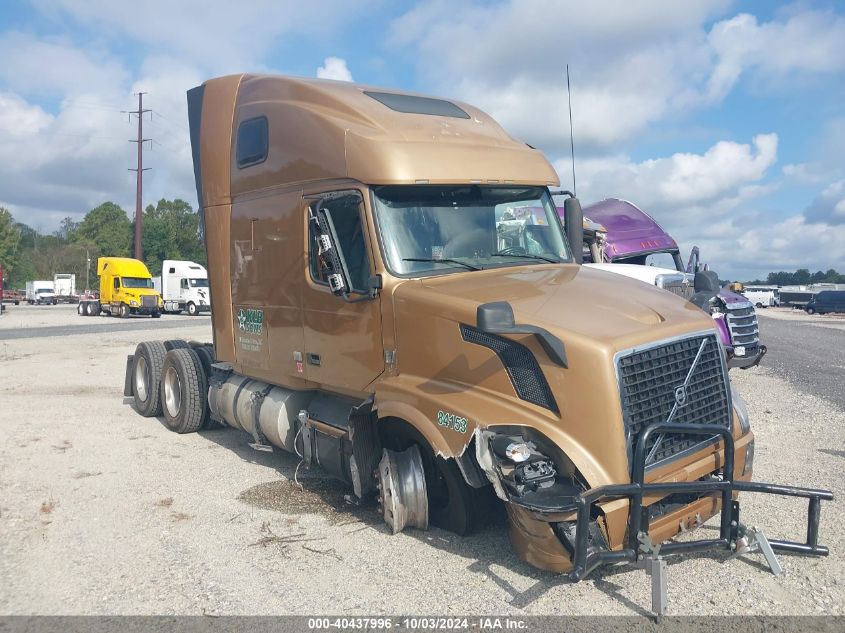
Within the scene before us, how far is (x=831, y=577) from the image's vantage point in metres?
4.49

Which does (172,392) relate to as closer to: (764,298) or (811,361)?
(811,361)

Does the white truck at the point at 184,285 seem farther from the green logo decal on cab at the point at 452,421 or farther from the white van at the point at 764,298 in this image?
the white van at the point at 764,298

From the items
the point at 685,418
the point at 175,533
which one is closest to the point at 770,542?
the point at 685,418

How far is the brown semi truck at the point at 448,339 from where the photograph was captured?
412cm

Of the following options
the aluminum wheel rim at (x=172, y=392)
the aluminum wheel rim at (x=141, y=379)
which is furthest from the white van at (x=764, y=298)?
the aluminum wheel rim at (x=172, y=392)

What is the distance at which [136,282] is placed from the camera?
40.1 metres

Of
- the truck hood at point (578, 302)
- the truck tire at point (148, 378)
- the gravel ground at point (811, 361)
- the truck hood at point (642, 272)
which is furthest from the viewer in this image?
the gravel ground at point (811, 361)

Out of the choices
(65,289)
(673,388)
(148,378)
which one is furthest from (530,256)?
(65,289)

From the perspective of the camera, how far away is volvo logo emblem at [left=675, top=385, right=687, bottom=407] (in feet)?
14.7

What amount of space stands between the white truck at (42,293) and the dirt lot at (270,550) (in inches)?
2729

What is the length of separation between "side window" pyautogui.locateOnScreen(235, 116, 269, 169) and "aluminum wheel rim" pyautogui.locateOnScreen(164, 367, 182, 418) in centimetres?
331

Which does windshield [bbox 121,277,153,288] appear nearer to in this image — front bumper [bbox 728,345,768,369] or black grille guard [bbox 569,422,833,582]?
front bumper [bbox 728,345,768,369]

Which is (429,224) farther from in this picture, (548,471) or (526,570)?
(526,570)

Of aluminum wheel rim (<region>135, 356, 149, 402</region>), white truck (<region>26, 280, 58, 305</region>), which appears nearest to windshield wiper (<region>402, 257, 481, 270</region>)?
aluminum wheel rim (<region>135, 356, 149, 402</region>)
